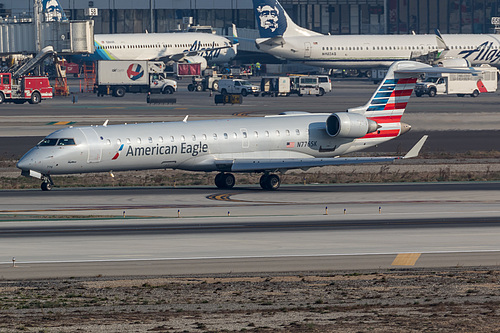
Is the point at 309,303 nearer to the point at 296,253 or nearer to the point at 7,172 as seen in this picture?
the point at 296,253

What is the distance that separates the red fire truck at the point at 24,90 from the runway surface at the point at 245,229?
52.7 metres

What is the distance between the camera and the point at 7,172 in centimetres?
5031

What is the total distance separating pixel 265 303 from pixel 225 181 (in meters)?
23.0

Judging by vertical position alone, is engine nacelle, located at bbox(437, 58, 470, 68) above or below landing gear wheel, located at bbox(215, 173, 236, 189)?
above

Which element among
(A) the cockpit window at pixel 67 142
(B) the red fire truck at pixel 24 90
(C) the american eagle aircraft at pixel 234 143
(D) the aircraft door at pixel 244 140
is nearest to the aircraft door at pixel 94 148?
(C) the american eagle aircraft at pixel 234 143

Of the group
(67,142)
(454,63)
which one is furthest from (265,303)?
(454,63)

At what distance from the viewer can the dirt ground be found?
750 inches

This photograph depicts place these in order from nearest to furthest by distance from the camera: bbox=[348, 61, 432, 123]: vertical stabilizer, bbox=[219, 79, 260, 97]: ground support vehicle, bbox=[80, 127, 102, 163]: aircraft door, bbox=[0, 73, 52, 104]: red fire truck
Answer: bbox=[80, 127, 102, 163]: aircraft door < bbox=[348, 61, 432, 123]: vertical stabilizer < bbox=[0, 73, 52, 104]: red fire truck < bbox=[219, 79, 260, 97]: ground support vehicle

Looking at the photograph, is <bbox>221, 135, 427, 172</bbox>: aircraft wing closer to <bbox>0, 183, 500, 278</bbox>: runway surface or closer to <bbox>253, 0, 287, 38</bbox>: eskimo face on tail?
<bbox>0, 183, 500, 278</bbox>: runway surface

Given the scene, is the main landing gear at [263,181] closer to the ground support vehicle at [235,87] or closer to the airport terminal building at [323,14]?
the ground support vehicle at [235,87]

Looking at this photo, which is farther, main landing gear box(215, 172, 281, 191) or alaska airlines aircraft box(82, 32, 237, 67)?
alaska airlines aircraft box(82, 32, 237, 67)

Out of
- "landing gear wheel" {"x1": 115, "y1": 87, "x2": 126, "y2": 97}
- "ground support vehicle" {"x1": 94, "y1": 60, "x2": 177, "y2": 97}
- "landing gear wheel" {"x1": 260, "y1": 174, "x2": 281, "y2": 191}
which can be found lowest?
"landing gear wheel" {"x1": 260, "y1": 174, "x2": 281, "y2": 191}

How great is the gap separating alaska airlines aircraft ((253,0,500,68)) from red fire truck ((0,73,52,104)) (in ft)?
117

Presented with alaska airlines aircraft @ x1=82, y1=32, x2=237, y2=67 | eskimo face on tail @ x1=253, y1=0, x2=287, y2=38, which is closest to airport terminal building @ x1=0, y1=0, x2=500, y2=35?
alaska airlines aircraft @ x1=82, y1=32, x2=237, y2=67
